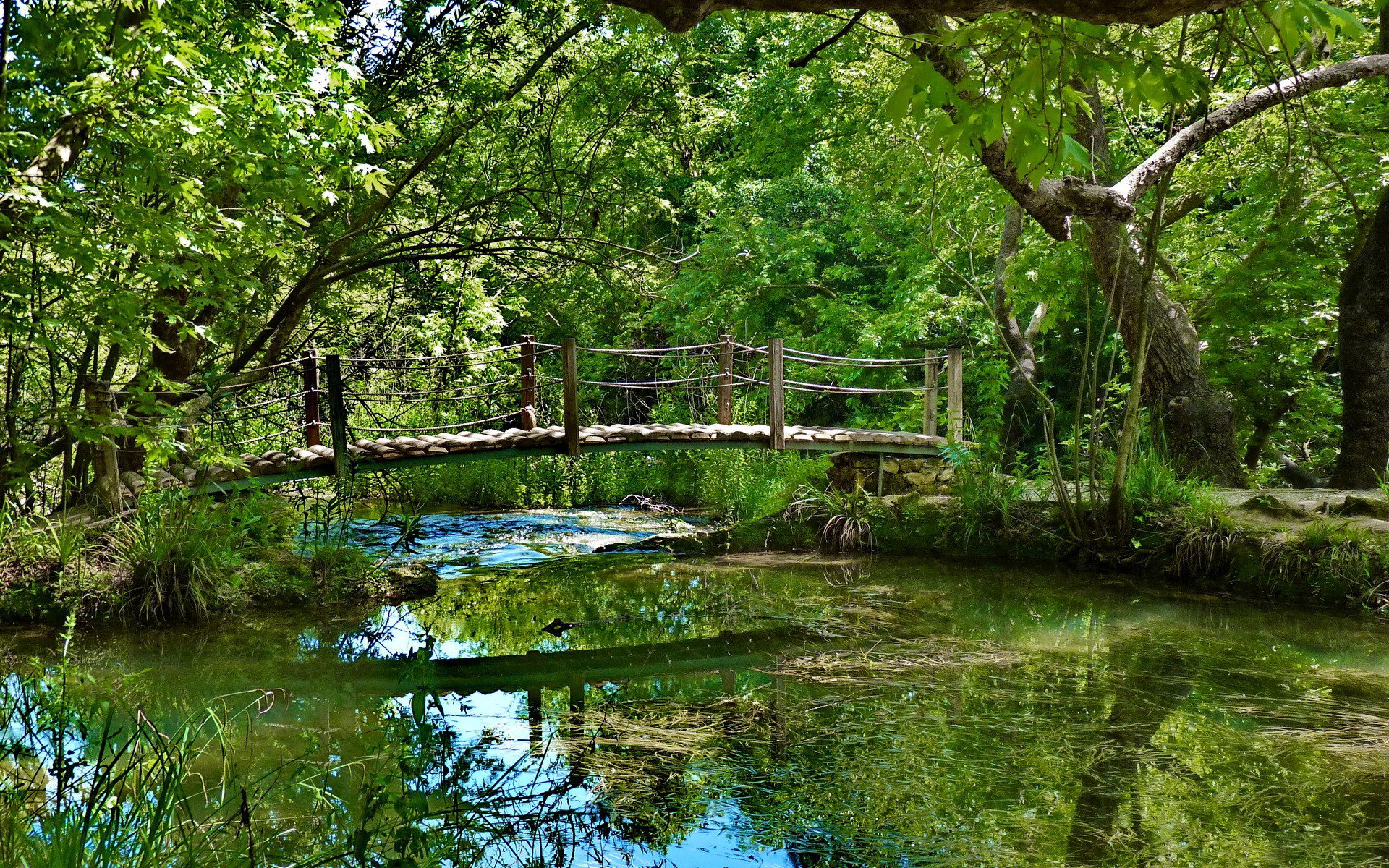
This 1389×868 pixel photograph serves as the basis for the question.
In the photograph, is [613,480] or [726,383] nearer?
[726,383]

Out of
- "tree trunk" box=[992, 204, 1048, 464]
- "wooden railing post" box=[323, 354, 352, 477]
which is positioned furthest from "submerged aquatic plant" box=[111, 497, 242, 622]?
"tree trunk" box=[992, 204, 1048, 464]

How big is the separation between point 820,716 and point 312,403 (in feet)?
16.7

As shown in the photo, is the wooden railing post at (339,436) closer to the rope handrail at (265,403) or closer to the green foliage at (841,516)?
the rope handrail at (265,403)

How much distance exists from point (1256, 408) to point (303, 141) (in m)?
8.55

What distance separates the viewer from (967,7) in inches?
65.8

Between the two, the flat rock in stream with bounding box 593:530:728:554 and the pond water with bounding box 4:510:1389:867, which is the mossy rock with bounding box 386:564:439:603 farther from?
the flat rock in stream with bounding box 593:530:728:554

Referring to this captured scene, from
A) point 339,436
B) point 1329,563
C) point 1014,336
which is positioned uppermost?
point 1014,336

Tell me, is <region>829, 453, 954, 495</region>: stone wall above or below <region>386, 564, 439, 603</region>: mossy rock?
above

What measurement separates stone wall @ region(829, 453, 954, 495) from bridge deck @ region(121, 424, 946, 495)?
133 mm

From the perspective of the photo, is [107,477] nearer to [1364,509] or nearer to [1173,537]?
[1173,537]

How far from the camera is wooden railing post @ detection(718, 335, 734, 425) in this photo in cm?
871

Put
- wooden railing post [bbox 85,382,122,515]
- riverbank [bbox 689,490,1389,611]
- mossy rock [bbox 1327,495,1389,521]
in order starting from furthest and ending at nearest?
mossy rock [bbox 1327,495,1389,521] → wooden railing post [bbox 85,382,122,515] → riverbank [bbox 689,490,1389,611]

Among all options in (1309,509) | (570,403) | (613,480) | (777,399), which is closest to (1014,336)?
(777,399)

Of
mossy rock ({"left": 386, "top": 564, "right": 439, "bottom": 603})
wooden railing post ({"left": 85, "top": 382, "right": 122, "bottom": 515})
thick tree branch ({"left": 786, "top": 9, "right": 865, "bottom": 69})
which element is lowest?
mossy rock ({"left": 386, "top": 564, "right": 439, "bottom": 603})
